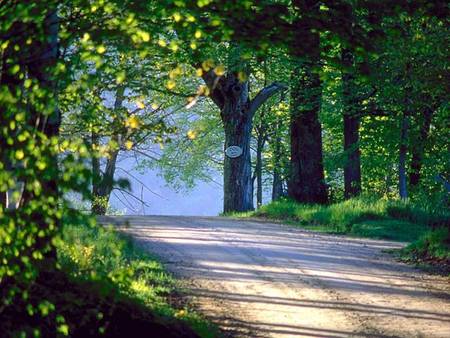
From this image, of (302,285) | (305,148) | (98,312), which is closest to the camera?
(98,312)

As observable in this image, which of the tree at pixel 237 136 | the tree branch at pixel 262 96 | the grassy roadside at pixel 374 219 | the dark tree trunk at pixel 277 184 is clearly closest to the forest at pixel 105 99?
the grassy roadside at pixel 374 219

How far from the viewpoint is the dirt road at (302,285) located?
1067 centimetres

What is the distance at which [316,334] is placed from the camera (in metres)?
10.1

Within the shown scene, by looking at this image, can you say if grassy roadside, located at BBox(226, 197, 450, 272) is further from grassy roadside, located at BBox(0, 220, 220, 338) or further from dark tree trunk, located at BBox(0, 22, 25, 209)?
dark tree trunk, located at BBox(0, 22, 25, 209)

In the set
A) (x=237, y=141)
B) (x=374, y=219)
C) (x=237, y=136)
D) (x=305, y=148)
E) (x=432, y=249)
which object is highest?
(x=237, y=136)

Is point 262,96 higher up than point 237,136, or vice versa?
point 262,96

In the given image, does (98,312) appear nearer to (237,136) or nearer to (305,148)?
(305,148)

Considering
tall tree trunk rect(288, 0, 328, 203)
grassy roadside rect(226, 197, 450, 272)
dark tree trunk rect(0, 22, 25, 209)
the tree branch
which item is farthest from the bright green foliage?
the tree branch

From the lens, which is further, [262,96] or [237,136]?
[262,96]

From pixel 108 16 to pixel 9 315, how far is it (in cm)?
327

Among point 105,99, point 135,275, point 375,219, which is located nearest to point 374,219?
point 375,219

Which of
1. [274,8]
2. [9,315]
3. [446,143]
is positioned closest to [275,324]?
[9,315]

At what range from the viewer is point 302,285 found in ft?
43.1

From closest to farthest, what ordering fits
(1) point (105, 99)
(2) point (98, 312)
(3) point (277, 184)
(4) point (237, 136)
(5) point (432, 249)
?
(2) point (98, 312) → (1) point (105, 99) → (5) point (432, 249) → (4) point (237, 136) → (3) point (277, 184)
